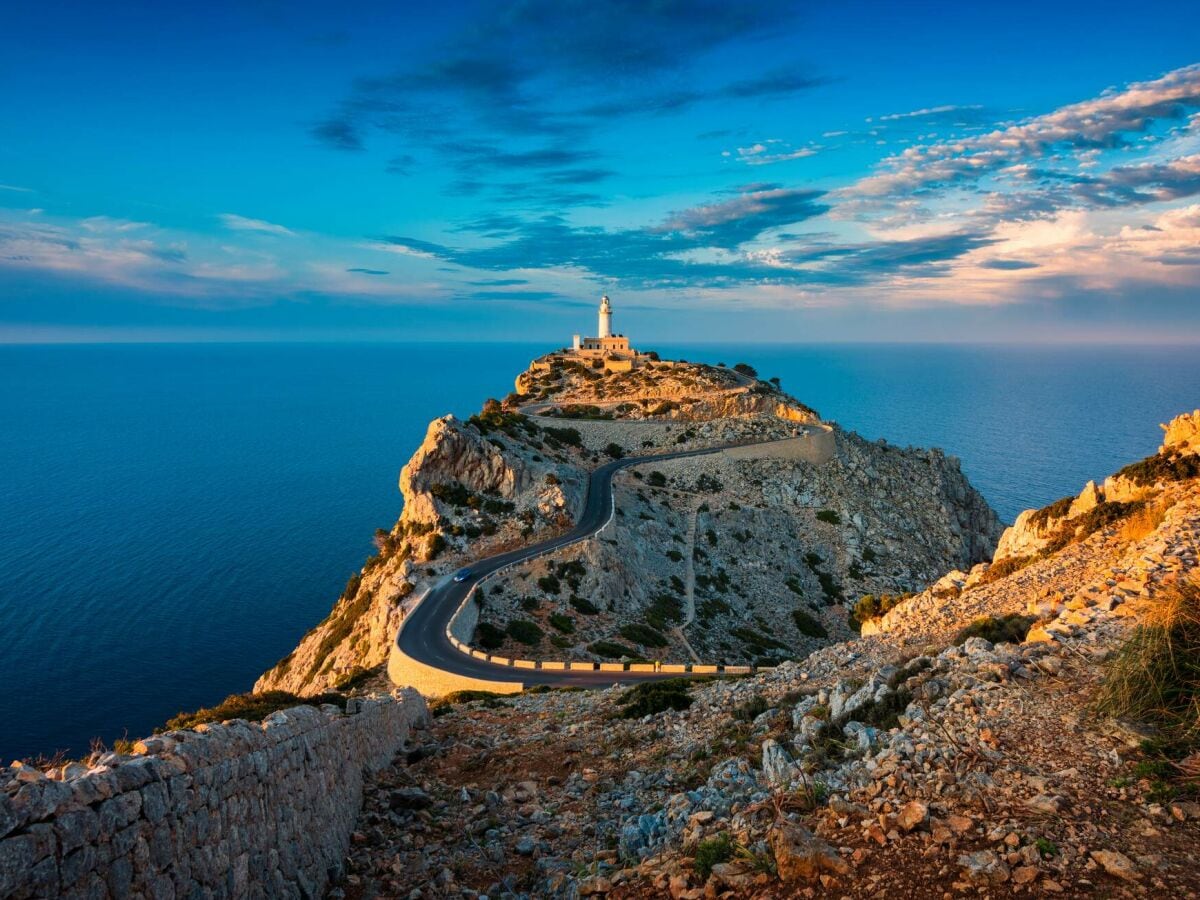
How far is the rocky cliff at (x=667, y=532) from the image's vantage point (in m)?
44.8

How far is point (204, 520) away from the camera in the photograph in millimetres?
98875

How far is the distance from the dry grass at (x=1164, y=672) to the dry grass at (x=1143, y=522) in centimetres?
1529

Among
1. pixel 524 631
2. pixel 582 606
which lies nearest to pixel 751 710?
pixel 524 631

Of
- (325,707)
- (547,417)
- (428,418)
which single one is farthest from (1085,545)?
(428,418)

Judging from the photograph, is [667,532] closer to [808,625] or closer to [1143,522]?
[808,625]

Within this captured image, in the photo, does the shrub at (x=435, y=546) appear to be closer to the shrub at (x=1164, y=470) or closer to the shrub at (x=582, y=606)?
the shrub at (x=582, y=606)

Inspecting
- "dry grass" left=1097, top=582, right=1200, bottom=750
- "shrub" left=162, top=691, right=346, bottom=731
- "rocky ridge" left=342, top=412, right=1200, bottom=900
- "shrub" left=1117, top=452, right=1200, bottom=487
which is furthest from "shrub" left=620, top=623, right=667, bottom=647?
"dry grass" left=1097, top=582, right=1200, bottom=750

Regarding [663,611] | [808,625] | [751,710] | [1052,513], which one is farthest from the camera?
[808,625]

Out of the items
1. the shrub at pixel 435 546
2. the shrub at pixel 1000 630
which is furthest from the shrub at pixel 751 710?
the shrub at pixel 435 546

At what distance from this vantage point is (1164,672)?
8.72 metres

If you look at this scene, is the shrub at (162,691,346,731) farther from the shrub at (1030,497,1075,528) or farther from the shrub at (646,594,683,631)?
the shrub at (646,594,683,631)

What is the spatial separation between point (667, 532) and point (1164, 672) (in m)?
53.6

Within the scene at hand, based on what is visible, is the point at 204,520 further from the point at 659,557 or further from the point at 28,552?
the point at 659,557

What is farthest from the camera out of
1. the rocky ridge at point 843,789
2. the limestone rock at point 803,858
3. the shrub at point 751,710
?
the shrub at point 751,710
